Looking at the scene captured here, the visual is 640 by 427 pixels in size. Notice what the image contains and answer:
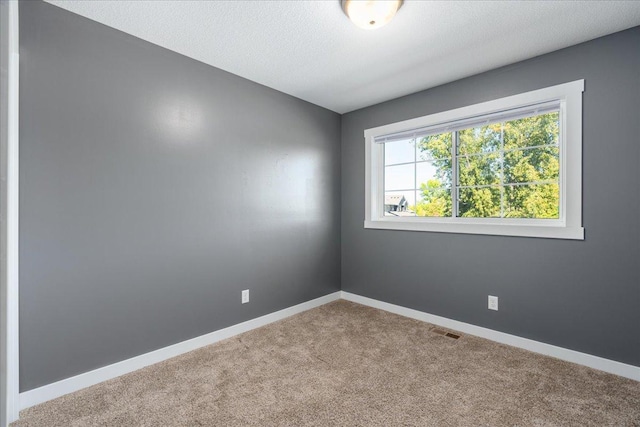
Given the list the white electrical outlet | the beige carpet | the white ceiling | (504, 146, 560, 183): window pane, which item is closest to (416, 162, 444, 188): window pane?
(504, 146, 560, 183): window pane

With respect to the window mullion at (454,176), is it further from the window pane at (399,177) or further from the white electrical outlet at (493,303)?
the white electrical outlet at (493,303)

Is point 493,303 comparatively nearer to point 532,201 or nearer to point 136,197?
point 532,201

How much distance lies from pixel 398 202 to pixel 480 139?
3.37 feet

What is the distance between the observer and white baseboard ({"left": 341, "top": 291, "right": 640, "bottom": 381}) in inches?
80.3

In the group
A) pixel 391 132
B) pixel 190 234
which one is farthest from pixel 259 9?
pixel 391 132

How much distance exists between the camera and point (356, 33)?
205 centimetres

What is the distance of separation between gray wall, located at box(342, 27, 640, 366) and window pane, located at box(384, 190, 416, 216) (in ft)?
1.18

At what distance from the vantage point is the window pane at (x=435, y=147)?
9.87ft

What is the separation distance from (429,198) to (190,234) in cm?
233

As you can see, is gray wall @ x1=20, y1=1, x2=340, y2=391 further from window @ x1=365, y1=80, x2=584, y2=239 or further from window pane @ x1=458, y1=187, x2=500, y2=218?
window pane @ x1=458, y1=187, x2=500, y2=218

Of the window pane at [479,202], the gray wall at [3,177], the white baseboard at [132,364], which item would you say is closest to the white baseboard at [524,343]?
the window pane at [479,202]

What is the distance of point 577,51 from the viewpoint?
2.20m

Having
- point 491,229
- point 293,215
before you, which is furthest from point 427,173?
point 293,215

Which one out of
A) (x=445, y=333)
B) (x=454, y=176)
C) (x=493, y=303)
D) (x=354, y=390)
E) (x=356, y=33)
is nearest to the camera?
(x=354, y=390)
